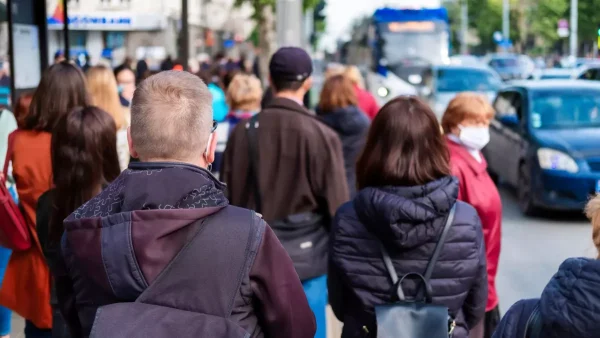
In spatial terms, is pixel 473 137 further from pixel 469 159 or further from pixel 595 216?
pixel 595 216

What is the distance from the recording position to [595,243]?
2637 millimetres

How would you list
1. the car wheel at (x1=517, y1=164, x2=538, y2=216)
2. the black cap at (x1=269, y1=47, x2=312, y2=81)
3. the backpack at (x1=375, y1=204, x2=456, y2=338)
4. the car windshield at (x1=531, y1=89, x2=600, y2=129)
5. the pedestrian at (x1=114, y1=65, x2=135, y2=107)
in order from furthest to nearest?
1. the car windshield at (x1=531, y1=89, x2=600, y2=129)
2. the car wheel at (x1=517, y1=164, x2=538, y2=216)
3. the pedestrian at (x1=114, y1=65, x2=135, y2=107)
4. the black cap at (x1=269, y1=47, x2=312, y2=81)
5. the backpack at (x1=375, y1=204, x2=456, y2=338)

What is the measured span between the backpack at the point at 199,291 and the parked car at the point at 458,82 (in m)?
20.9

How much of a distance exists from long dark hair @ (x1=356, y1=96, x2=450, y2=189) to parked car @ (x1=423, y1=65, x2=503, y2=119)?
1944cm

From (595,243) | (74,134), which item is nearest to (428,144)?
(595,243)

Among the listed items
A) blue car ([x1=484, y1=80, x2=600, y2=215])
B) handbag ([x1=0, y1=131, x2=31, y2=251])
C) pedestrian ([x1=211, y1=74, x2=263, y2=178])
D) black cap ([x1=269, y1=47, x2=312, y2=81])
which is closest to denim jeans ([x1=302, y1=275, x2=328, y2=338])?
black cap ([x1=269, y1=47, x2=312, y2=81])

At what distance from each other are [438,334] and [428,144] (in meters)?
0.75

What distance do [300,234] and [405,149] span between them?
127cm

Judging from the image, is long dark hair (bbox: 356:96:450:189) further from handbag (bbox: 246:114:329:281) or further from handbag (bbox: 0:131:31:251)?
handbag (bbox: 0:131:31:251)

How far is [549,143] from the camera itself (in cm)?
1170

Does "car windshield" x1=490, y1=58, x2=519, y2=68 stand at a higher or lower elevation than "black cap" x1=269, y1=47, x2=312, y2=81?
lower

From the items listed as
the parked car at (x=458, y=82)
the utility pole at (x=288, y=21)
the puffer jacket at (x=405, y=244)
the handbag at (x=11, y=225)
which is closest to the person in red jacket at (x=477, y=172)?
the puffer jacket at (x=405, y=244)

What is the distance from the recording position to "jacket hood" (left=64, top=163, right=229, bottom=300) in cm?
250

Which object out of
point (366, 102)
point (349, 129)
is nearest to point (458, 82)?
point (366, 102)
